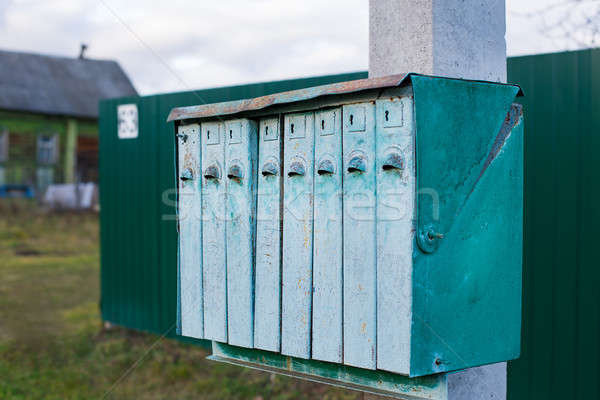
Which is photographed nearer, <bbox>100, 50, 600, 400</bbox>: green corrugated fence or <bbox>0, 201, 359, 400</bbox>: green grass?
<bbox>100, 50, 600, 400</bbox>: green corrugated fence

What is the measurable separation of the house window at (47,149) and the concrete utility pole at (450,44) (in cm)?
1885

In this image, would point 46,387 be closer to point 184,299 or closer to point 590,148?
point 184,299

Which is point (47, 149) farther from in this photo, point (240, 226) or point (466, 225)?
point (466, 225)

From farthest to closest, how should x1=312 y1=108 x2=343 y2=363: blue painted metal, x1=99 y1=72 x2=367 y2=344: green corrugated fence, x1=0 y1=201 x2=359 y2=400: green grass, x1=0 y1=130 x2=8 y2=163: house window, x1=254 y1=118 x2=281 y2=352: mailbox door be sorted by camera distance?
x1=0 y1=130 x2=8 y2=163: house window → x1=99 y1=72 x2=367 y2=344: green corrugated fence → x1=0 y1=201 x2=359 y2=400: green grass → x1=254 y1=118 x2=281 y2=352: mailbox door → x1=312 y1=108 x2=343 y2=363: blue painted metal

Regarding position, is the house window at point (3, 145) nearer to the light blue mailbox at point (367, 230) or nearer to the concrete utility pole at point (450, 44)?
the light blue mailbox at point (367, 230)

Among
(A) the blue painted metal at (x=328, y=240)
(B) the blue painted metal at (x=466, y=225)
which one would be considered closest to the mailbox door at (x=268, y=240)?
(A) the blue painted metal at (x=328, y=240)

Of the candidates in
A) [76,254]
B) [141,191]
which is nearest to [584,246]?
[141,191]

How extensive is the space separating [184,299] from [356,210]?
3.40ft

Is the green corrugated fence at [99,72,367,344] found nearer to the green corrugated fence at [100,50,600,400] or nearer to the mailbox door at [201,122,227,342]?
the green corrugated fence at [100,50,600,400]

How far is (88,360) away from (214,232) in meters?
3.90

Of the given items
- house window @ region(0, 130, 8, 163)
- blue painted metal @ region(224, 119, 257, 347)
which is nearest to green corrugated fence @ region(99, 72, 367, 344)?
blue painted metal @ region(224, 119, 257, 347)

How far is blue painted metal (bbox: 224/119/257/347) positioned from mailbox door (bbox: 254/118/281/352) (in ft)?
0.10

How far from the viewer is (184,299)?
9.20 ft

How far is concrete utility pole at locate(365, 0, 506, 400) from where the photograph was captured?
2332mm
